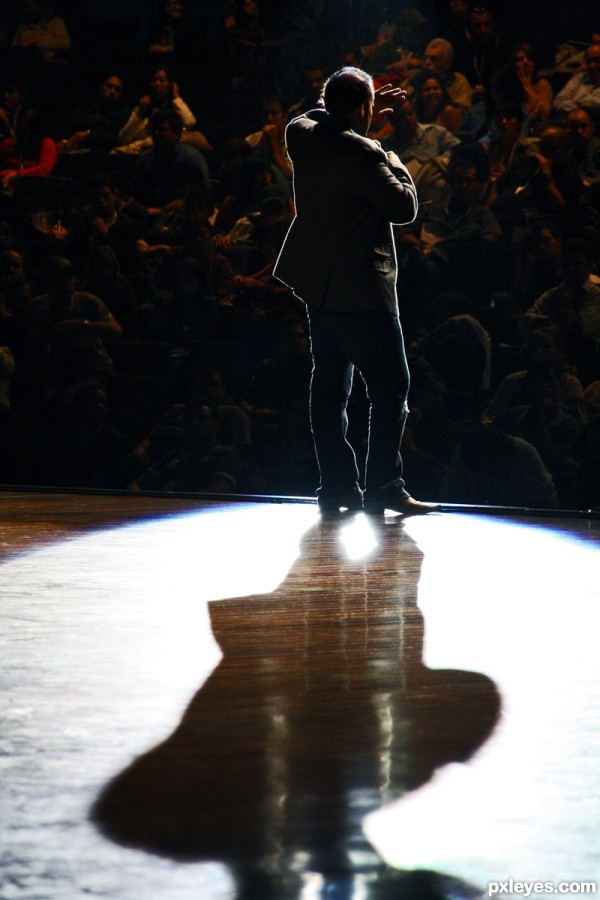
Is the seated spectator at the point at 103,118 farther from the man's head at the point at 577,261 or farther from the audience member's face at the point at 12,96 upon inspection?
the man's head at the point at 577,261

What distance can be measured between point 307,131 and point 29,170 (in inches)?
93.4

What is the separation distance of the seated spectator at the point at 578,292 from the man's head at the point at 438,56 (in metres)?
0.86

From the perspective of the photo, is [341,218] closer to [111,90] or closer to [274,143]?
[274,143]

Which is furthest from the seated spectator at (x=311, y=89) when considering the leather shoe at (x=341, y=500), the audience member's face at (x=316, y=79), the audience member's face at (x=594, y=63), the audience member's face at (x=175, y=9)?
the leather shoe at (x=341, y=500)

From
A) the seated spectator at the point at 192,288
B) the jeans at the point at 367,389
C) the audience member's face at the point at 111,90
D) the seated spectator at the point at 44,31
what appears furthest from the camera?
the seated spectator at the point at 44,31

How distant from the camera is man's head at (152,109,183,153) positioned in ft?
16.3

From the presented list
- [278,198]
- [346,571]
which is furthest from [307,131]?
[278,198]

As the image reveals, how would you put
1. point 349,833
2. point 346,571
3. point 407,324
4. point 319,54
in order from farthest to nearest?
point 319,54 → point 407,324 → point 346,571 → point 349,833

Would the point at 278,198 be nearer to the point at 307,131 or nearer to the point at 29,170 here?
the point at 29,170

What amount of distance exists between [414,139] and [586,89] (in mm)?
661

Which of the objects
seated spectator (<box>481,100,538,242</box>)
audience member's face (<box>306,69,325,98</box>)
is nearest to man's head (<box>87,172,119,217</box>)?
audience member's face (<box>306,69,325,98</box>)

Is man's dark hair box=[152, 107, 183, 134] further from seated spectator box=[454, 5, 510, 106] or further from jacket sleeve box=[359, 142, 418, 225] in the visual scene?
jacket sleeve box=[359, 142, 418, 225]

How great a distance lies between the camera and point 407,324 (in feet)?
15.2

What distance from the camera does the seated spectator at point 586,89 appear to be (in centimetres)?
454
